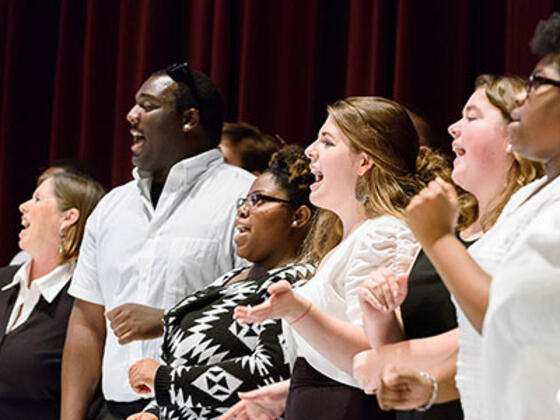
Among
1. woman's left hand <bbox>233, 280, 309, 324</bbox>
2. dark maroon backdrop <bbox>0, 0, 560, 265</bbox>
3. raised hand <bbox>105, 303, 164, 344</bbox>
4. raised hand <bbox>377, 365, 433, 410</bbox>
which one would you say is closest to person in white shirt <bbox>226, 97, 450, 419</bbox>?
woman's left hand <bbox>233, 280, 309, 324</bbox>

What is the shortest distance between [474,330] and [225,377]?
89 centimetres

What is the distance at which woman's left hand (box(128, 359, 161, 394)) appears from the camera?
241 cm

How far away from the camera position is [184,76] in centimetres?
306

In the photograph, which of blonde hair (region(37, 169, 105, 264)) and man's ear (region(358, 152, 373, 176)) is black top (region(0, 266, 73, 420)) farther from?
man's ear (region(358, 152, 373, 176))

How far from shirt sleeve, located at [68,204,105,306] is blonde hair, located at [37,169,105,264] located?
13.5 inches

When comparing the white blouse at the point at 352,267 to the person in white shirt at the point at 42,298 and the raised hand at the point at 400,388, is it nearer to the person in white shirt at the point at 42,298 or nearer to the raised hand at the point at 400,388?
the raised hand at the point at 400,388

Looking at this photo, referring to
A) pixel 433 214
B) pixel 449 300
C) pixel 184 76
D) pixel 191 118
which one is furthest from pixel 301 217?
pixel 433 214

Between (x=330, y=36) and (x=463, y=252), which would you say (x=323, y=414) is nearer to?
(x=463, y=252)

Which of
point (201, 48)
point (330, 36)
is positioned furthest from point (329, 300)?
point (201, 48)

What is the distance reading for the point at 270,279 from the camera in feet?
7.95

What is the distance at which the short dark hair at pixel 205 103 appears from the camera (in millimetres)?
3033

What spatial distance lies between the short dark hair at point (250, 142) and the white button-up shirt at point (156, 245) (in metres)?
0.26

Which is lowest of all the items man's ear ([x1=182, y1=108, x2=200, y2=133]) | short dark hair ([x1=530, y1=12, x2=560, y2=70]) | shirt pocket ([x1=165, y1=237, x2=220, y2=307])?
shirt pocket ([x1=165, y1=237, x2=220, y2=307])

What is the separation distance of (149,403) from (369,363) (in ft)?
3.74
